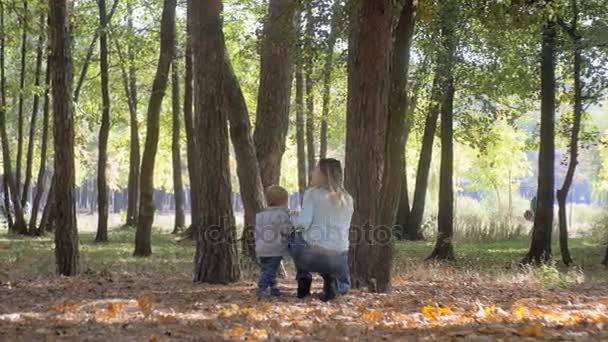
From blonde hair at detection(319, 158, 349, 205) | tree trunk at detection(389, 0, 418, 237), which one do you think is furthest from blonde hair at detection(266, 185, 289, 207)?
tree trunk at detection(389, 0, 418, 237)

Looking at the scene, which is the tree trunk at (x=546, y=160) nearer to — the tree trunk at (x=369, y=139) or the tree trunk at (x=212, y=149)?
the tree trunk at (x=369, y=139)

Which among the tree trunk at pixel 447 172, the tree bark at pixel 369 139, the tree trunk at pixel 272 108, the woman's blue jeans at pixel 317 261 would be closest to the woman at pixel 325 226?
the woman's blue jeans at pixel 317 261

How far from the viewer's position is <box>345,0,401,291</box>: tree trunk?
415 inches

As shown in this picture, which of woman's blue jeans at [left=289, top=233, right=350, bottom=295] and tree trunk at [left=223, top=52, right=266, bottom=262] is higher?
tree trunk at [left=223, top=52, right=266, bottom=262]

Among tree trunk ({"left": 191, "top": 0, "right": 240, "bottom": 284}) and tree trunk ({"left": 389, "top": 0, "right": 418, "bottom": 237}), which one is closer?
tree trunk ({"left": 191, "top": 0, "right": 240, "bottom": 284})

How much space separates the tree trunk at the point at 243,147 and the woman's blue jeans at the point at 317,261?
392 centimetres

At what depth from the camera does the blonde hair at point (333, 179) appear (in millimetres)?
9219

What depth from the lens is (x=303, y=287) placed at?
9.65m

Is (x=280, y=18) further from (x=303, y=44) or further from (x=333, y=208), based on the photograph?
(x=333, y=208)

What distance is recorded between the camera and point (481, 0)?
43.2 ft

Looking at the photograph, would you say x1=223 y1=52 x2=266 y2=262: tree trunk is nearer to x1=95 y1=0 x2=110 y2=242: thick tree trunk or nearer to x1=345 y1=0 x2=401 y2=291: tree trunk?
x1=345 y1=0 x2=401 y2=291: tree trunk

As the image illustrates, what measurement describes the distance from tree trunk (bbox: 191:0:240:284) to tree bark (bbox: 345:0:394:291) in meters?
1.83

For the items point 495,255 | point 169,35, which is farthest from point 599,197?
point 169,35

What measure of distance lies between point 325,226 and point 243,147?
4.41 meters
